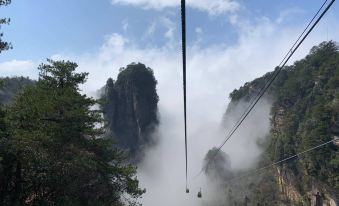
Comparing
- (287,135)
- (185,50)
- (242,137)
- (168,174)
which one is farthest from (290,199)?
(168,174)

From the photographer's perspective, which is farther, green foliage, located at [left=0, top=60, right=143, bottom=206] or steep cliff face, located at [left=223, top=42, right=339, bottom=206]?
steep cliff face, located at [left=223, top=42, right=339, bottom=206]

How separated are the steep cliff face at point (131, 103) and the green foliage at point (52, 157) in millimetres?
134256

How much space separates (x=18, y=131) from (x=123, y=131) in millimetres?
150116

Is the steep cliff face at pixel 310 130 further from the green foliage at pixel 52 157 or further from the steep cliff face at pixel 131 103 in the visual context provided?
the steep cliff face at pixel 131 103

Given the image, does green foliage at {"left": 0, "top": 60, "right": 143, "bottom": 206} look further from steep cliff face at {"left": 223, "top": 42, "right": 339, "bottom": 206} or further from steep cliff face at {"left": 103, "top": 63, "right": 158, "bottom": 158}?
steep cliff face at {"left": 103, "top": 63, "right": 158, "bottom": 158}

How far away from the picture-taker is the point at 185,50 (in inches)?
291

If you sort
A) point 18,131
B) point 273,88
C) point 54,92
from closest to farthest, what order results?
point 18,131 → point 54,92 → point 273,88

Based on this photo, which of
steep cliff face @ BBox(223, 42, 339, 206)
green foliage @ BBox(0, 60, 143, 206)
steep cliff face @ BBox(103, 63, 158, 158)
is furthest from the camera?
steep cliff face @ BBox(103, 63, 158, 158)

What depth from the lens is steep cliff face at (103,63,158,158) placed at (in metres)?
173

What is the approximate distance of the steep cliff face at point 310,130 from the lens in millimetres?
81375

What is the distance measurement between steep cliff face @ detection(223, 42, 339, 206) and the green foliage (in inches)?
2099

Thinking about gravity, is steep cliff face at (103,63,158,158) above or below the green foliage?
above

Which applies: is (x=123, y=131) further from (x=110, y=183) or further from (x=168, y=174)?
(x=110, y=183)

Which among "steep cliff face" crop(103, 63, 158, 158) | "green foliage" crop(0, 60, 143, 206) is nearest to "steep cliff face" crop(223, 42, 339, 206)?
"green foliage" crop(0, 60, 143, 206)
